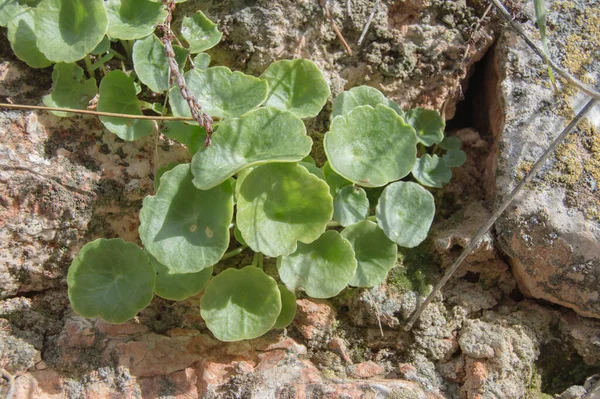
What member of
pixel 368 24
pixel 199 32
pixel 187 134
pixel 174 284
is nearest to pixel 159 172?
pixel 187 134

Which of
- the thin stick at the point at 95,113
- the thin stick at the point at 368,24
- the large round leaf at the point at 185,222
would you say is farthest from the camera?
A: the thin stick at the point at 368,24

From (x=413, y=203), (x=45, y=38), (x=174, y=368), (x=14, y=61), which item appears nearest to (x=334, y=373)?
(x=174, y=368)

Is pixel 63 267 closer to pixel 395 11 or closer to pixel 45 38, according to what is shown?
pixel 45 38

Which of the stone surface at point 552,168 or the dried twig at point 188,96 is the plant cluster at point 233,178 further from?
the stone surface at point 552,168

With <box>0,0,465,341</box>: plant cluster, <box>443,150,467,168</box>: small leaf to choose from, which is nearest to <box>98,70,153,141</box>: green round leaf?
<box>0,0,465,341</box>: plant cluster

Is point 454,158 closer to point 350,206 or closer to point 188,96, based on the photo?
point 350,206

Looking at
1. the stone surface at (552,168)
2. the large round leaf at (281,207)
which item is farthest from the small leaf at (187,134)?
the stone surface at (552,168)

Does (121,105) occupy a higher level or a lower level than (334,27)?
lower
